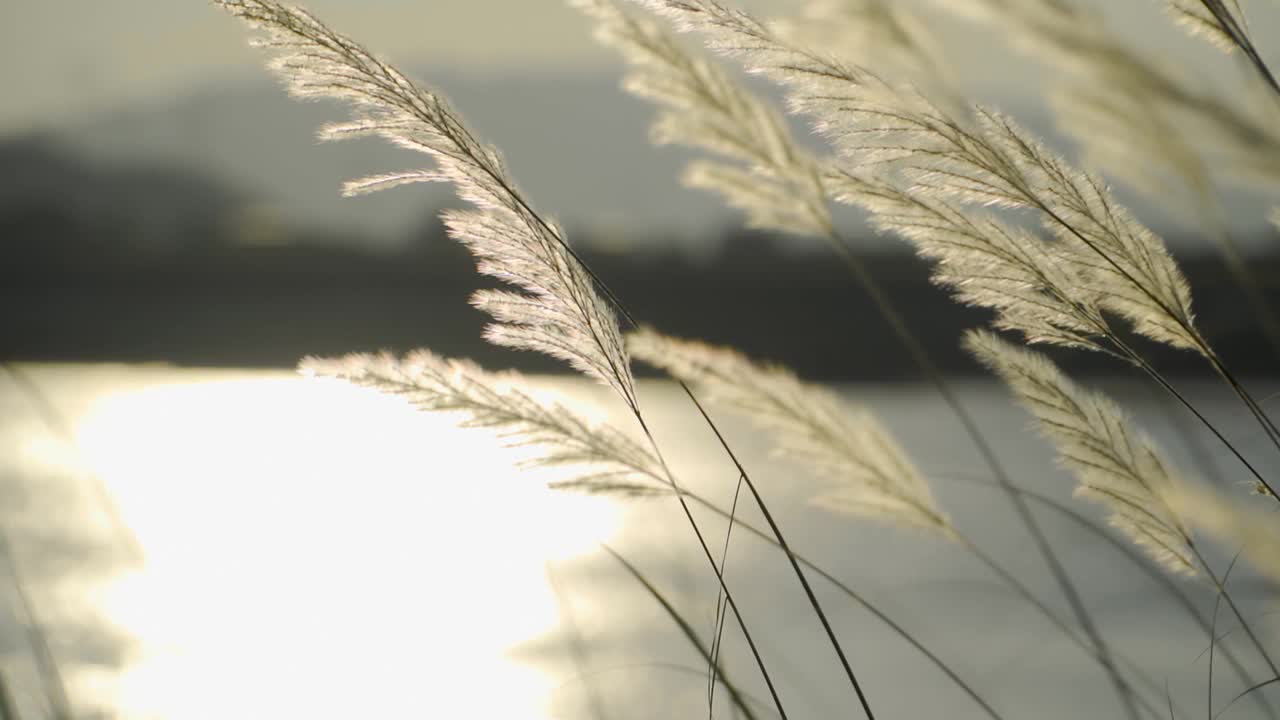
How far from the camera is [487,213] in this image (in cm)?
136

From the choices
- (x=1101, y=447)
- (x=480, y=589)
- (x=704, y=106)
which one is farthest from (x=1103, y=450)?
(x=480, y=589)

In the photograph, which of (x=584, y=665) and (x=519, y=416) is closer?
(x=519, y=416)

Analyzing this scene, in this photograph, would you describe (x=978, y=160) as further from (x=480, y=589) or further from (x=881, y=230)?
(x=480, y=589)

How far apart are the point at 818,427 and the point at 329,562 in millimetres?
1867

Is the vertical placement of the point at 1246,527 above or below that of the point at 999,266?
below

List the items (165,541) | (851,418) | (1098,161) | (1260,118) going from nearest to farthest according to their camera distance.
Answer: (1260,118), (851,418), (1098,161), (165,541)

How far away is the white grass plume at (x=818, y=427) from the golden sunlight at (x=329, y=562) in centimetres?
26

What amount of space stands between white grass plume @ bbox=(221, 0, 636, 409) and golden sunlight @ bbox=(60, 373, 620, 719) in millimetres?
171

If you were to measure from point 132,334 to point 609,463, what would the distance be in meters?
6.69

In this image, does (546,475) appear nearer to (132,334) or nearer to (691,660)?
(691,660)

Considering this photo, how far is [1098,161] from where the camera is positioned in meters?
1.86

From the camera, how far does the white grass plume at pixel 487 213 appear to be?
132 cm

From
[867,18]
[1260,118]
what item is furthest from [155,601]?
[1260,118]

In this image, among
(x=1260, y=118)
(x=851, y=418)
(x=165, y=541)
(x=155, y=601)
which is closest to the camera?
(x=1260, y=118)
